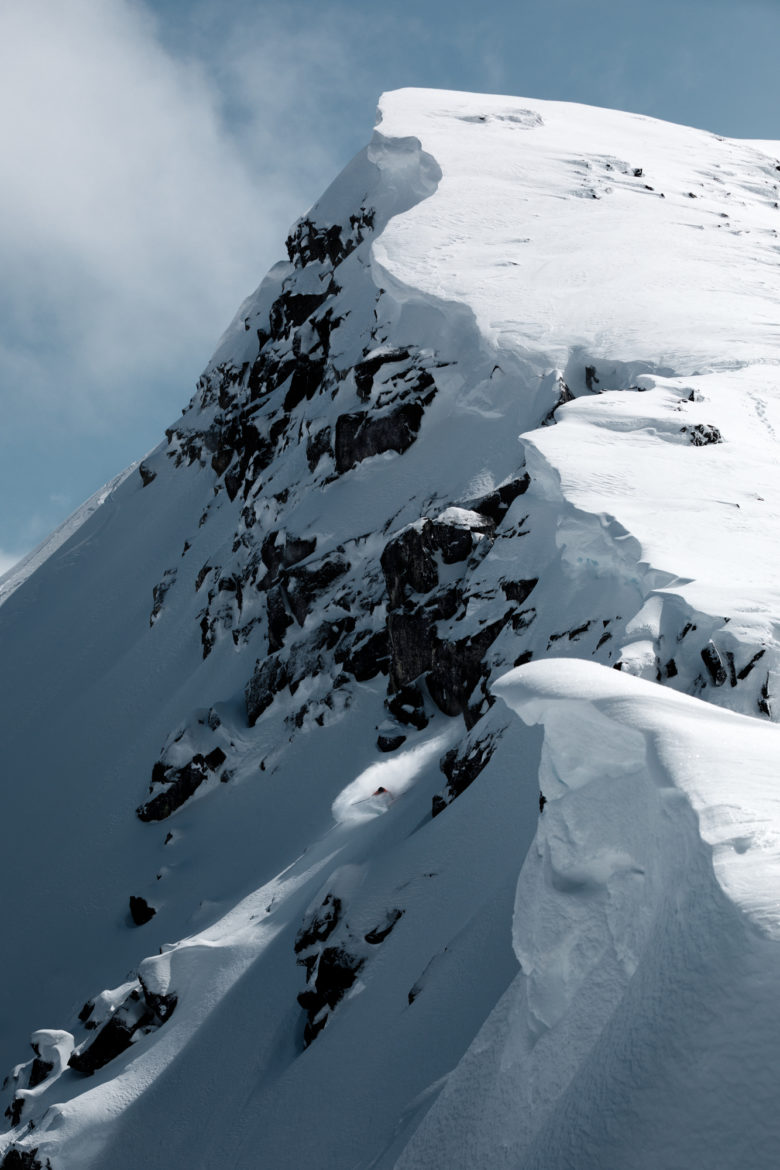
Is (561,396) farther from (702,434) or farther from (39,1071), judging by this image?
(39,1071)

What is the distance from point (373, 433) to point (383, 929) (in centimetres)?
1495

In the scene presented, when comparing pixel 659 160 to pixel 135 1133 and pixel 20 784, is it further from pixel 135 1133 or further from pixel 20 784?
pixel 135 1133

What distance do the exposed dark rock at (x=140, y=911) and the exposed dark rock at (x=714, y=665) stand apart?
50.8 feet

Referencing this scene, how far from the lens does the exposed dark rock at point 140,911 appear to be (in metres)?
19.7

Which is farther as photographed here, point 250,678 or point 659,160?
point 659,160

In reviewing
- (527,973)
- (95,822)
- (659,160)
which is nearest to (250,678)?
(95,822)

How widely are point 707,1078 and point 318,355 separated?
30.9 meters

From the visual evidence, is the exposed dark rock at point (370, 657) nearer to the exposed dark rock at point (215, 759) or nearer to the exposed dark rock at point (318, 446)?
the exposed dark rock at point (215, 759)

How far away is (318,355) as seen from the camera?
32.1 meters

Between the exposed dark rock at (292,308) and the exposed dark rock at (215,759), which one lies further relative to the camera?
the exposed dark rock at (292,308)

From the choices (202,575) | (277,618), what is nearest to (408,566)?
(277,618)

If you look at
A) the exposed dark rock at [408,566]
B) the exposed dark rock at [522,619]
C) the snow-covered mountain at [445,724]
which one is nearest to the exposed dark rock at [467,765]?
the snow-covered mountain at [445,724]

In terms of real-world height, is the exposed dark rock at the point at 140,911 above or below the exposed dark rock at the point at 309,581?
below

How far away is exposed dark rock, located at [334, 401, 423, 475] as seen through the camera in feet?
72.7
